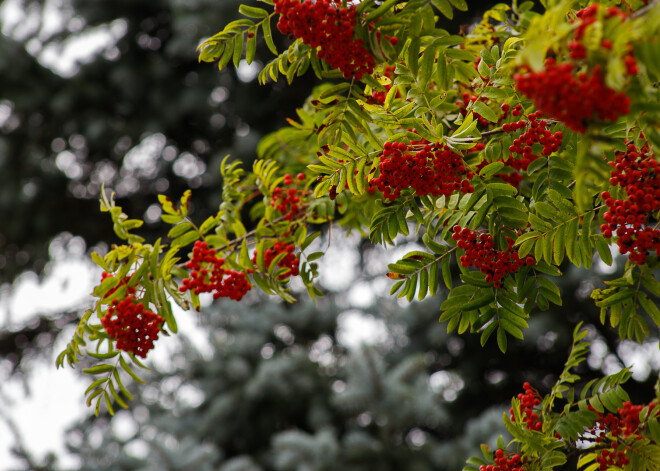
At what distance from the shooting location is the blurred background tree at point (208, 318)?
3.36m

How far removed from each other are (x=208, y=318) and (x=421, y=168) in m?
3.37

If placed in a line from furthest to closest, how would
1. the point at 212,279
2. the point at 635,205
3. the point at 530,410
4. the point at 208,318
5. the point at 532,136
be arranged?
the point at 208,318
the point at 212,279
the point at 530,410
the point at 532,136
the point at 635,205

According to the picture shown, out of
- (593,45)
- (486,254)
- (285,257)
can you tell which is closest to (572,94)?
(593,45)

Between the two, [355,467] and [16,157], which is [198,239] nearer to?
[355,467]

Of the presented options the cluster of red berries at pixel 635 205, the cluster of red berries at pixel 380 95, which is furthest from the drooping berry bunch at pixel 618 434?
the cluster of red berries at pixel 380 95

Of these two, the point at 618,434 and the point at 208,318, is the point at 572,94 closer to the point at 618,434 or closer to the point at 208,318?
the point at 618,434

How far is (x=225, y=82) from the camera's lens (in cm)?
449

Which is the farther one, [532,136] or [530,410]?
[530,410]

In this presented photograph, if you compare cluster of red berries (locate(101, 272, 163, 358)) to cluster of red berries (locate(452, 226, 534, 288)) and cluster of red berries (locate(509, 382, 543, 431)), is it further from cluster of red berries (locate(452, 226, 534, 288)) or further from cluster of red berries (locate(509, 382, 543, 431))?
cluster of red berries (locate(509, 382, 543, 431))

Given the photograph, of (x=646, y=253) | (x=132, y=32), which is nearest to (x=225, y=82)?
(x=132, y=32)

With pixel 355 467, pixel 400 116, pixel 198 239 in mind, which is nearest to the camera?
pixel 400 116

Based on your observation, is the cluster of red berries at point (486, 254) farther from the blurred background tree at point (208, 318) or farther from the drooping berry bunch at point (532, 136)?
the blurred background tree at point (208, 318)

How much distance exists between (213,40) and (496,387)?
358 cm

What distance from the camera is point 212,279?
140 cm
